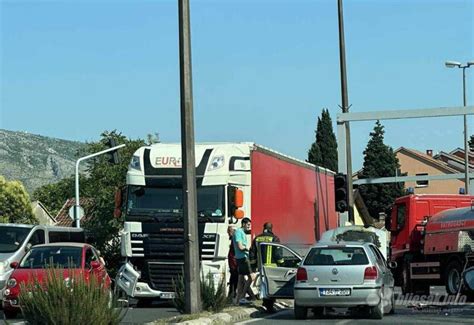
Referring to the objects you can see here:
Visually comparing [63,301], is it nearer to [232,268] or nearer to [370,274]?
[370,274]

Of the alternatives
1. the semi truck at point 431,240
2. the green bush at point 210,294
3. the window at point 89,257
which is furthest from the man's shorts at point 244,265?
the semi truck at point 431,240

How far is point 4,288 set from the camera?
750 inches

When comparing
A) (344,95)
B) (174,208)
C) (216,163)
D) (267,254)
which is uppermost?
(344,95)

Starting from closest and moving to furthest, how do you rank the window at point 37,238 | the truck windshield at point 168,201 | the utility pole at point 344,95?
1. the truck windshield at point 168,201
2. the window at point 37,238
3. the utility pole at point 344,95

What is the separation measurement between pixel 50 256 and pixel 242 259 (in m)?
4.04

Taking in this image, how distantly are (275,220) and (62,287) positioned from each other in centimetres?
1160

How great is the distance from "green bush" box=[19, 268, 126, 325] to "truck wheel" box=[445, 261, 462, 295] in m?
14.8

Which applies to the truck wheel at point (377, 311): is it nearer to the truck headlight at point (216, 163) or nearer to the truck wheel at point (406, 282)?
the truck headlight at point (216, 163)

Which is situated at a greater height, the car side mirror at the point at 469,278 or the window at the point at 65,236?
the window at the point at 65,236

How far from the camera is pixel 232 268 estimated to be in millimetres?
20219

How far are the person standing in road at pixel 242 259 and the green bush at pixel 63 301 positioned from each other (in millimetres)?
7642

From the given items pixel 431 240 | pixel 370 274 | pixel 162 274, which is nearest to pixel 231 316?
pixel 370 274

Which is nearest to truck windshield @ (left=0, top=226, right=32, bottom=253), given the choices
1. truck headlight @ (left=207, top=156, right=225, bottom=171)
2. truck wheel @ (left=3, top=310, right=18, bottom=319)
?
truck wheel @ (left=3, top=310, right=18, bottom=319)

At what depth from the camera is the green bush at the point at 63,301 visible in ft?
38.5
